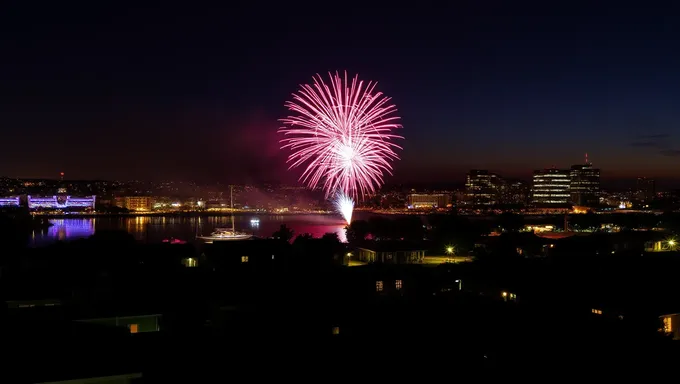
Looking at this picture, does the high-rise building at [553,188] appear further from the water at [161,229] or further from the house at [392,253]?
the house at [392,253]

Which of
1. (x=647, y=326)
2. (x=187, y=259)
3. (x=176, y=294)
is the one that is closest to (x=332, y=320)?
(x=176, y=294)

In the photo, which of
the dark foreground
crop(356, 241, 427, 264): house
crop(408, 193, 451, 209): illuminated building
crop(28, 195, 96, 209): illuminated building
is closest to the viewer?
the dark foreground

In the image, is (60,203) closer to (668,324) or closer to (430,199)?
(430,199)

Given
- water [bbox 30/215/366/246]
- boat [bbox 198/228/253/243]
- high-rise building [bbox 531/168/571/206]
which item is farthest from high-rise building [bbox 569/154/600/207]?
boat [bbox 198/228/253/243]

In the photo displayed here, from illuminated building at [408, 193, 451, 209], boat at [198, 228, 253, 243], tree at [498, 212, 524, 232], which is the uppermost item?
illuminated building at [408, 193, 451, 209]

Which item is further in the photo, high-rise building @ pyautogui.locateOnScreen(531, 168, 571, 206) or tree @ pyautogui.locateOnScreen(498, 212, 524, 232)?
high-rise building @ pyautogui.locateOnScreen(531, 168, 571, 206)

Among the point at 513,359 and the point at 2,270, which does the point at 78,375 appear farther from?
the point at 2,270

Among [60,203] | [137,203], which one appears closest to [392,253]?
[137,203]

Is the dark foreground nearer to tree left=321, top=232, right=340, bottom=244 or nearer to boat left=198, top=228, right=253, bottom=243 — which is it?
tree left=321, top=232, right=340, bottom=244
